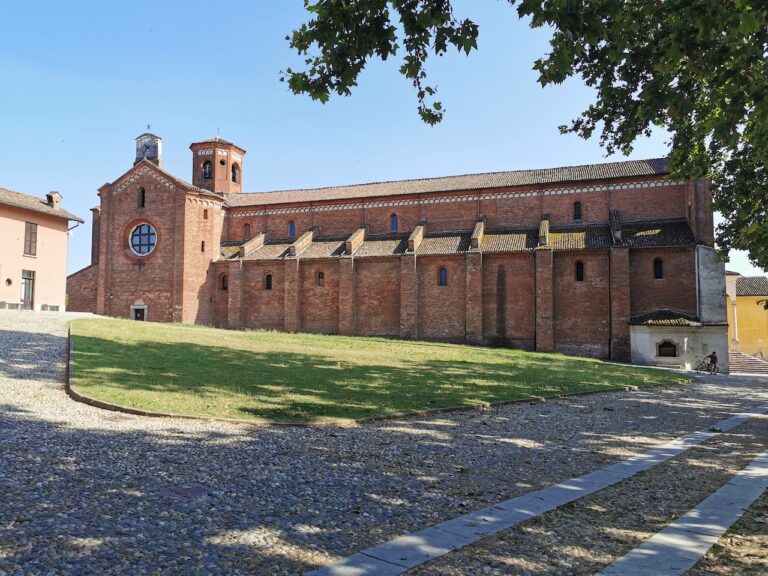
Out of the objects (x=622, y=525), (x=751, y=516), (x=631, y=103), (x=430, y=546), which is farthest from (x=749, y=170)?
(x=430, y=546)

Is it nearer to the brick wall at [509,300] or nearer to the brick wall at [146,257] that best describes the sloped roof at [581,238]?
the brick wall at [509,300]

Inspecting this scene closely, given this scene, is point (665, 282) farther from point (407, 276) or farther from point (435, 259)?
point (407, 276)

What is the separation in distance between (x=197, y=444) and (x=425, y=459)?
2.93 m

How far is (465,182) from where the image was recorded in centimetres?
3619

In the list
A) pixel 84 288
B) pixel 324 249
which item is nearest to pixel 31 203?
pixel 84 288

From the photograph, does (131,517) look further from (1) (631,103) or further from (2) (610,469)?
(1) (631,103)

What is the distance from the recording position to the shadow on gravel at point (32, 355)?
35.3 ft

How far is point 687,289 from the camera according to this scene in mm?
27688

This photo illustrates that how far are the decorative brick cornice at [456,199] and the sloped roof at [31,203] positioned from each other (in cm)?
1132

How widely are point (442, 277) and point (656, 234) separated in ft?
41.9

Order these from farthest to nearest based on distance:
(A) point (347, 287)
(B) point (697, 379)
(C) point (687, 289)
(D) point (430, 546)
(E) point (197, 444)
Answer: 1. (A) point (347, 287)
2. (C) point (687, 289)
3. (B) point (697, 379)
4. (E) point (197, 444)
5. (D) point (430, 546)

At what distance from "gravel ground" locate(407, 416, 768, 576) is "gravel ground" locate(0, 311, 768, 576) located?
0.62 meters

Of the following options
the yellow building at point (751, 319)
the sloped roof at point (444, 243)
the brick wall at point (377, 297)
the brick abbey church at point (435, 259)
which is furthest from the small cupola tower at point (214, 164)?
the yellow building at point (751, 319)

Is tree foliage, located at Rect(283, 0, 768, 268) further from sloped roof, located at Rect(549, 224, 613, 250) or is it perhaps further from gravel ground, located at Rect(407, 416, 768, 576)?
sloped roof, located at Rect(549, 224, 613, 250)
